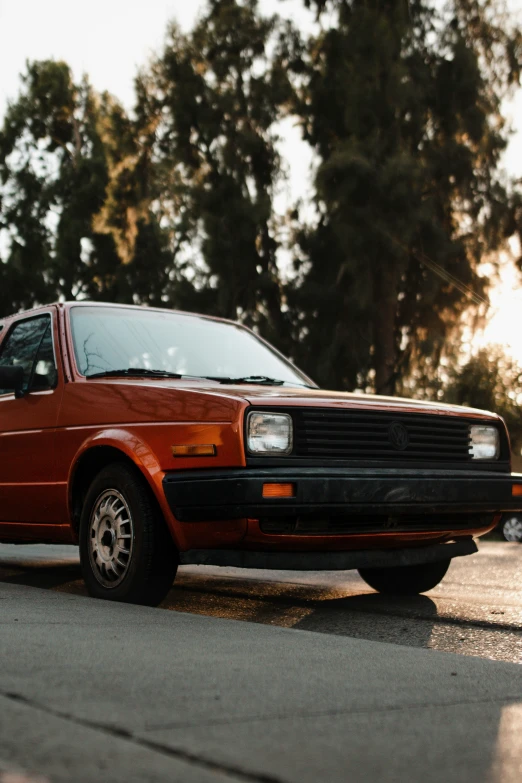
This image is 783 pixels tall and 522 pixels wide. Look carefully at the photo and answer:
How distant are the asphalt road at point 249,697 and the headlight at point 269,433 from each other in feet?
2.93

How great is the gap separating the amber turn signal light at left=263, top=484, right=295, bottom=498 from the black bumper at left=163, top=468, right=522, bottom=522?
0.02m

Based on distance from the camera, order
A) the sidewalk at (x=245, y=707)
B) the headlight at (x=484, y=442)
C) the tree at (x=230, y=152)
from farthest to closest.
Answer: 1. the tree at (x=230, y=152)
2. the headlight at (x=484, y=442)
3. the sidewalk at (x=245, y=707)

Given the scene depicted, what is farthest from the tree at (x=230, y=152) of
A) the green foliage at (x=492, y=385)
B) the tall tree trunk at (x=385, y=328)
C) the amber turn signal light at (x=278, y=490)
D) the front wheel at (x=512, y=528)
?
the amber turn signal light at (x=278, y=490)

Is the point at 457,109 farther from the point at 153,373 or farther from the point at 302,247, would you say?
the point at 153,373

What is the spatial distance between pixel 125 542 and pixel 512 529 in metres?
12.2

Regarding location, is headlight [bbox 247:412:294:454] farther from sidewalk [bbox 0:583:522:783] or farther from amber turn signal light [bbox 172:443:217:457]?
sidewalk [bbox 0:583:522:783]

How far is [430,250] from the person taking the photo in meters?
25.2

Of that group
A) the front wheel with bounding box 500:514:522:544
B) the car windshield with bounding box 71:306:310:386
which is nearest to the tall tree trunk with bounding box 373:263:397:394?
the front wheel with bounding box 500:514:522:544

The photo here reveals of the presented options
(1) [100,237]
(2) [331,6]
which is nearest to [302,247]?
(2) [331,6]

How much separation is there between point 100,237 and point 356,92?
2068cm

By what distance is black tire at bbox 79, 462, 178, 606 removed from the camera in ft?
18.3

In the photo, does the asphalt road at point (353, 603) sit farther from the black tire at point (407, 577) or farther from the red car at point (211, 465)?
the red car at point (211, 465)

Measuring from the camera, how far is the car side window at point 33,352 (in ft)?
22.0

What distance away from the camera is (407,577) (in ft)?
23.0
